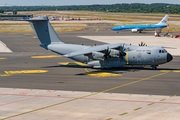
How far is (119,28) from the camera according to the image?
10919 cm

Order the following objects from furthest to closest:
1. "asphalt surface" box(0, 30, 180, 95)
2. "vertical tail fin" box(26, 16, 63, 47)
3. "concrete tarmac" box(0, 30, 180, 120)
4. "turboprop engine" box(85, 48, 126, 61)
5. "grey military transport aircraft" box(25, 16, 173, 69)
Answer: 1. "vertical tail fin" box(26, 16, 63, 47)
2. "grey military transport aircraft" box(25, 16, 173, 69)
3. "turboprop engine" box(85, 48, 126, 61)
4. "asphalt surface" box(0, 30, 180, 95)
5. "concrete tarmac" box(0, 30, 180, 120)

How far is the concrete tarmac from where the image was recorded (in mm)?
21312

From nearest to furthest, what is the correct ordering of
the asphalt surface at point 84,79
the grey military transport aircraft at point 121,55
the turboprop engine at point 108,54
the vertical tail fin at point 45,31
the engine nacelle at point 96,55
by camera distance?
the asphalt surface at point 84,79
the turboprop engine at point 108,54
the engine nacelle at point 96,55
the grey military transport aircraft at point 121,55
the vertical tail fin at point 45,31

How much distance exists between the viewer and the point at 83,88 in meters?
29.5

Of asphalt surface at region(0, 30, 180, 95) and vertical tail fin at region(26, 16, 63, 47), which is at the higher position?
vertical tail fin at region(26, 16, 63, 47)

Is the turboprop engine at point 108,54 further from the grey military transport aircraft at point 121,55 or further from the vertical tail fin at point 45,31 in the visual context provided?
the vertical tail fin at point 45,31

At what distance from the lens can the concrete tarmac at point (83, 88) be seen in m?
21.3

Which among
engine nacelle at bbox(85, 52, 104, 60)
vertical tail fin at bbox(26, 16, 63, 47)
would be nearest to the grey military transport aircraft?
engine nacelle at bbox(85, 52, 104, 60)

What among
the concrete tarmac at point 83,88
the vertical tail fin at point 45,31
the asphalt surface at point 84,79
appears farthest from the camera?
the vertical tail fin at point 45,31

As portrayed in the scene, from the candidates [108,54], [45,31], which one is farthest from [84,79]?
[45,31]

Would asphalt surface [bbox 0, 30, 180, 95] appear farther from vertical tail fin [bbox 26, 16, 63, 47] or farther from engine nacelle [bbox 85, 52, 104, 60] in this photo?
vertical tail fin [bbox 26, 16, 63, 47]

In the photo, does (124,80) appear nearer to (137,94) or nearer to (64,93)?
(137,94)

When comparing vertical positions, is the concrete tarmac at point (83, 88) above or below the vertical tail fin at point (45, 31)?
below

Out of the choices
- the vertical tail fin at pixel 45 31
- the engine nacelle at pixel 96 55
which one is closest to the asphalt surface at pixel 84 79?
the engine nacelle at pixel 96 55
